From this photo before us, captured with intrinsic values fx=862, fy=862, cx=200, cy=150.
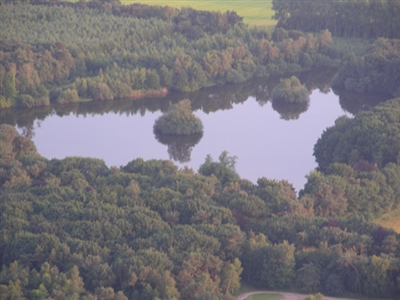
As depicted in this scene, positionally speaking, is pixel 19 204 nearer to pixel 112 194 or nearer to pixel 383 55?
pixel 112 194

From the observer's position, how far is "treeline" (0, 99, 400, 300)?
88.8 feet

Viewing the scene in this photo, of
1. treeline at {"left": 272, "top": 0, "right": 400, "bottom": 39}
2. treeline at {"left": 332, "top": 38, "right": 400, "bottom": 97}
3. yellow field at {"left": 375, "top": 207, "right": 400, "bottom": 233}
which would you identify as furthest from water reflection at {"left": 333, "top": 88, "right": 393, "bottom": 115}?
yellow field at {"left": 375, "top": 207, "right": 400, "bottom": 233}

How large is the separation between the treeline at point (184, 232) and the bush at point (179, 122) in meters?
10.1

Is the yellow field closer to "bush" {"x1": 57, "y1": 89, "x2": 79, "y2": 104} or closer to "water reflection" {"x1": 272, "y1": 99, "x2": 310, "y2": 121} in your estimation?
"water reflection" {"x1": 272, "y1": 99, "x2": 310, "y2": 121}

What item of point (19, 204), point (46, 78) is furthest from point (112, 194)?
point (46, 78)

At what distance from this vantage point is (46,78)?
56.9 metres

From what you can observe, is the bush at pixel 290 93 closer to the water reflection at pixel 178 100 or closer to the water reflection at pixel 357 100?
the water reflection at pixel 178 100

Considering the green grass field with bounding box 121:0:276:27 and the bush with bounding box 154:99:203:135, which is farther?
the green grass field with bounding box 121:0:276:27

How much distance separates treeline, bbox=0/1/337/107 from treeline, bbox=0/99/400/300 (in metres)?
18.2

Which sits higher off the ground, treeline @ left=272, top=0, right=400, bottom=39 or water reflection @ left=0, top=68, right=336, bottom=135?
treeline @ left=272, top=0, right=400, bottom=39

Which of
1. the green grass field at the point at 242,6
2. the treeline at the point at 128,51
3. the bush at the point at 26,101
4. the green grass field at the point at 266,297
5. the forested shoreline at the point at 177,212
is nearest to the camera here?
the forested shoreline at the point at 177,212

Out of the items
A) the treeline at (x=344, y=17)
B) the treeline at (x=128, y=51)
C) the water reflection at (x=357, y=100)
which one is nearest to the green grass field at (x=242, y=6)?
the treeline at (x=344, y=17)

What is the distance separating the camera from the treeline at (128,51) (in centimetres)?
5609

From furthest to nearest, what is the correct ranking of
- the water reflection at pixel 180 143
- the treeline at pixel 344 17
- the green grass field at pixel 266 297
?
the treeline at pixel 344 17 < the water reflection at pixel 180 143 < the green grass field at pixel 266 297
